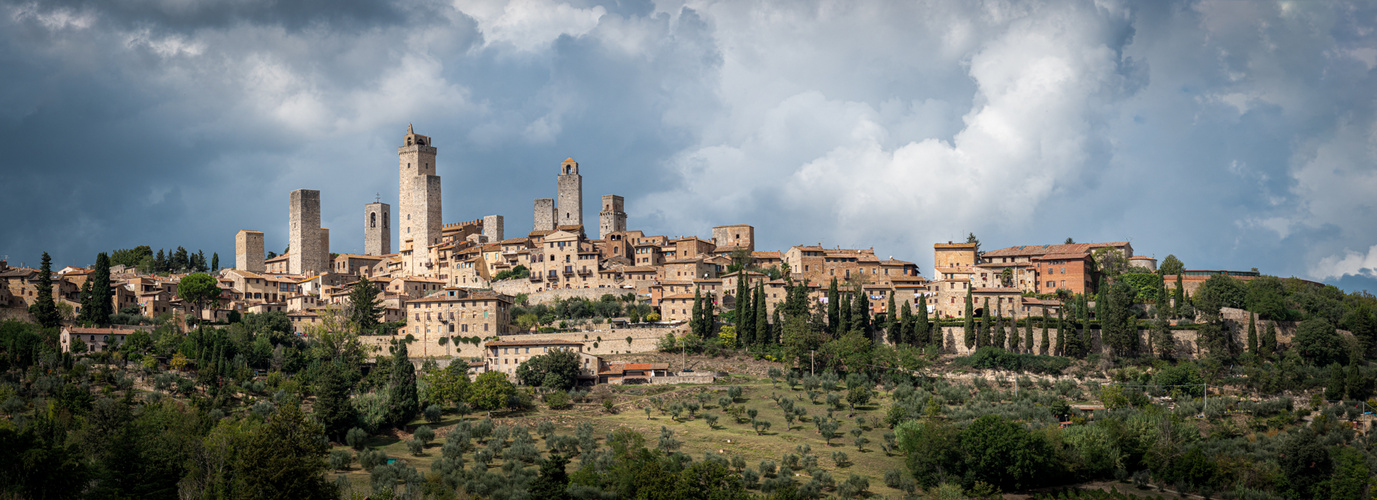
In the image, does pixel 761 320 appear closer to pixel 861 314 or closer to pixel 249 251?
pixel 861 314

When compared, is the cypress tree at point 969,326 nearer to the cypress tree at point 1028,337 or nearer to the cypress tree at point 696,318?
the cypress tree at point 1028,337

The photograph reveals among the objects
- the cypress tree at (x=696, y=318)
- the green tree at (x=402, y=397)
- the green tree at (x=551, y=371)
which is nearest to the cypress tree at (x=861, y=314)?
the cypress tree at (x=696, y=318)

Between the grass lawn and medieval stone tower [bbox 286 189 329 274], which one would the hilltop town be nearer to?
the grass lawn

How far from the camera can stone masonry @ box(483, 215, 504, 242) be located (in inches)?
4215

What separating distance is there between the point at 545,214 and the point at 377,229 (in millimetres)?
13806

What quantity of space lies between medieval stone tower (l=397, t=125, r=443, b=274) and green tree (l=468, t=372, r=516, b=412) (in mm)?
38494

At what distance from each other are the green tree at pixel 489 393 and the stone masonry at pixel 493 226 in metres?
46.3

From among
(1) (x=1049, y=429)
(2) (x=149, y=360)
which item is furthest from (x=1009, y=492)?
(2) (x=149, y=360)

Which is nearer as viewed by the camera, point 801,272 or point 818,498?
point 818,498

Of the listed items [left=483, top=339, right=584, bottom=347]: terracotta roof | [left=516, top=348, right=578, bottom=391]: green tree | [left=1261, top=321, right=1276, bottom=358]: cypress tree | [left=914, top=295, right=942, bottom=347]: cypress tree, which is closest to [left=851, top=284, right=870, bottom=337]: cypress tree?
[left=914, top=295, right=942, bottom=347]: cypress tree

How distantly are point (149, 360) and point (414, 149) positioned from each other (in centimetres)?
4279

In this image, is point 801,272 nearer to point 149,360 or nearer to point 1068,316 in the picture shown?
point 1068,316

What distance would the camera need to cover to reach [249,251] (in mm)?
101062

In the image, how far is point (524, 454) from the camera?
167 feet
